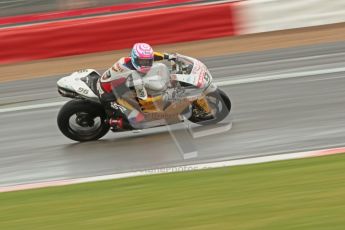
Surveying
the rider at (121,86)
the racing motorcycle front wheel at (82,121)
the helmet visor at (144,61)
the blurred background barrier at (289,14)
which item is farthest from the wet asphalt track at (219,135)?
the blurred background barrier at (289,14)

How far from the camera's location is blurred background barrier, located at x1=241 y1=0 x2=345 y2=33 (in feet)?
52.9

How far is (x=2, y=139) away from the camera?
11320 mm

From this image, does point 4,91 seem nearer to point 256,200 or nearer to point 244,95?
point 244,95

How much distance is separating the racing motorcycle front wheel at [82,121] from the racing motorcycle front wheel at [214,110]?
1.27 metres

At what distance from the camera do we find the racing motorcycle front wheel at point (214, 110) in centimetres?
1032

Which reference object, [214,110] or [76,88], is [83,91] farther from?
[214,110]

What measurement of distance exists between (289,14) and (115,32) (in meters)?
3.78

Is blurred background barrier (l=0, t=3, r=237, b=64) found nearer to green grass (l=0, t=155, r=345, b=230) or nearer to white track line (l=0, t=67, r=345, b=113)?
white track line (l=0, t=67, r=345, b=113)

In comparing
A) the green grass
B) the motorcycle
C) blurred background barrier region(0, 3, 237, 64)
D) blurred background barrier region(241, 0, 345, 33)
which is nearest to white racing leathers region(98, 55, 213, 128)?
the motorcycle

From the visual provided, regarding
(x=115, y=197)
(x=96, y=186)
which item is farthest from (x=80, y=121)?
(x=115, y=197)

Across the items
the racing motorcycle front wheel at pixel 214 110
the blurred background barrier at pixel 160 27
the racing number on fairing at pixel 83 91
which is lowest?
the blurred background barrier at pixel 160 27

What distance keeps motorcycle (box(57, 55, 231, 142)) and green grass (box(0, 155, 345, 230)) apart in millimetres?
2095

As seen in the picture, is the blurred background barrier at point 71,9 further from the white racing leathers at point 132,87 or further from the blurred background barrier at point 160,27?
the white racing leathers at point 132,87

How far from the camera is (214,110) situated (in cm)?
1046
